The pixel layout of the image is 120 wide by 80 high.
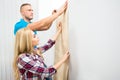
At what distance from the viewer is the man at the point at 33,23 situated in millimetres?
1564

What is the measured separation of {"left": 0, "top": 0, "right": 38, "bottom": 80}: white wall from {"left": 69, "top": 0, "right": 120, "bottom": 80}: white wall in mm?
575

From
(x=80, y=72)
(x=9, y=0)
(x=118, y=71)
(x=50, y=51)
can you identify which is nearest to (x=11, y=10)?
(x=9, y=0)

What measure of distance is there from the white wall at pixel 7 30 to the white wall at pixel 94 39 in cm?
57

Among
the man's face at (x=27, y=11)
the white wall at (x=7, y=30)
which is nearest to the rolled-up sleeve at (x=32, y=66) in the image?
the man's face at (x=27, y=11)

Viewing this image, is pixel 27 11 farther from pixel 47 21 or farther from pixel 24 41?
pixel 24 41

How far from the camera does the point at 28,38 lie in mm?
1354

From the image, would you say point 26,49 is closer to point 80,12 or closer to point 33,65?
point 33,65

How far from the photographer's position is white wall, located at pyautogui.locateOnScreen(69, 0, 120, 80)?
1229 mm

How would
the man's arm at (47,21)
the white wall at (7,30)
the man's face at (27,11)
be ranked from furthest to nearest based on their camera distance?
the white wall at (7,30), the man's face at (27,11), the man's arm at (47,21)

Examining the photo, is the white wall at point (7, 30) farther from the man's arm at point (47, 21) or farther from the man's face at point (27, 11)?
the man's arm at point (47, 21)

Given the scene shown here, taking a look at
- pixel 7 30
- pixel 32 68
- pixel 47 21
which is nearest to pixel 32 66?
pixel 32 68

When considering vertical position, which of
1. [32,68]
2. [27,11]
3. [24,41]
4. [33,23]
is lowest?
[32,68]

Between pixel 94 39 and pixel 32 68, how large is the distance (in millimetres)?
455

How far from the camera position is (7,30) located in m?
2.00
